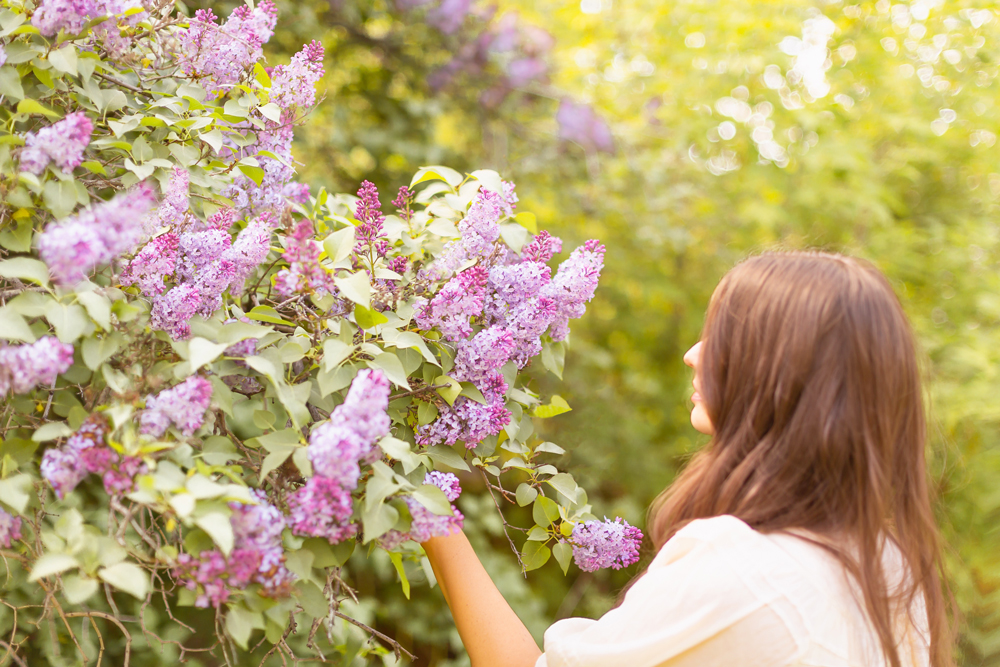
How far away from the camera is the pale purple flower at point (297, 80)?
3.60ft

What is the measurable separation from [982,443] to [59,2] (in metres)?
3.27

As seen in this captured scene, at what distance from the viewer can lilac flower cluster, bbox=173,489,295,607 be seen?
708 mm

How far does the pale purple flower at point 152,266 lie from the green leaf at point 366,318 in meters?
0.25

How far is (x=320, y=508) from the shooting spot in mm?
759

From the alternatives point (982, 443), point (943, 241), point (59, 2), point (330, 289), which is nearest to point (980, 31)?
point (943, 241)

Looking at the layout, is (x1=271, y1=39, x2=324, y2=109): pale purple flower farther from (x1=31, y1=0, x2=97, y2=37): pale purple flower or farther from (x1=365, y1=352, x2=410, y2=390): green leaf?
(x1=365, y1=352, x2=410, y2=390): green leaf

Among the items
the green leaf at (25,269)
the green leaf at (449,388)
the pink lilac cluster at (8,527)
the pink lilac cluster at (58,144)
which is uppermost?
the pink lilac cluster at (58,144)

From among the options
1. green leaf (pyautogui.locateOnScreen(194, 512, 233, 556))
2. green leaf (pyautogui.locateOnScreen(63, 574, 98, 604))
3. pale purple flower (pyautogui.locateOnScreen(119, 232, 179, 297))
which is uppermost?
pale purple flower (pyautogui.locateOnScreen(119, 232, 179, 297))

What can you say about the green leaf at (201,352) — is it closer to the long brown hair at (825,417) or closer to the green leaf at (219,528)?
the green leaf at (219,528)

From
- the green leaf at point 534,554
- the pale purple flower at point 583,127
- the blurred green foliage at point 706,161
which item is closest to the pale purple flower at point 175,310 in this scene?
the green leaf at point 534,554

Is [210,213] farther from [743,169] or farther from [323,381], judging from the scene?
[743,169]

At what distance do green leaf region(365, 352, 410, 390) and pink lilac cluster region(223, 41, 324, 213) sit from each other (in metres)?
0.40

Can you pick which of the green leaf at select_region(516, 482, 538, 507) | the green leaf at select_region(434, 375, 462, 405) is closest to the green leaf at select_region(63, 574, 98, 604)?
the green leaf at select_region(434, 375, 462, 405)

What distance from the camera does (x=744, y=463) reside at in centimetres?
101
